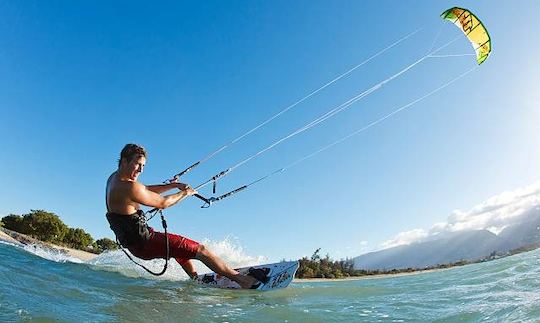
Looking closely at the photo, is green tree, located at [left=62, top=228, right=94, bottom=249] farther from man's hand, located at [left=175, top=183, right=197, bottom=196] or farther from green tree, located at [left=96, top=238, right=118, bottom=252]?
man's hand, located at [left=175, top=183, right=197, bottom=196]

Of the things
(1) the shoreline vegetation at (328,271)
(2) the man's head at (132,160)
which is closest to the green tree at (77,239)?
(1) the shoreline vegetation at (328,271)

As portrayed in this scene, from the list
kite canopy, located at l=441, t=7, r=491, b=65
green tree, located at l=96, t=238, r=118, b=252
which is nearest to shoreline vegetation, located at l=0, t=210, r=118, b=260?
green tree, located at l=96, t=238, r=118, b=252

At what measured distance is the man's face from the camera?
5.42m

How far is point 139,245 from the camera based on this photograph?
5.93 meters

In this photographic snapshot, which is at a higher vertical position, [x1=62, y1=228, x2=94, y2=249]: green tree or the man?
[x1=62, y1=228, x2=94, y2=249]: green tree

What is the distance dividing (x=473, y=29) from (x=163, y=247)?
8.56m

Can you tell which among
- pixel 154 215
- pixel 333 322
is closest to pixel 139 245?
pixel 154 215

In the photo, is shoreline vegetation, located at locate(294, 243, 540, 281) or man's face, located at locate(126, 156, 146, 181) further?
shoreline vegetation, located at locate(294, 243, 540, 281)

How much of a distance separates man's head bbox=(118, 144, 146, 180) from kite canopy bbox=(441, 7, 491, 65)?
827 centimetres

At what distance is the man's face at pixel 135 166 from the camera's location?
17.8ft

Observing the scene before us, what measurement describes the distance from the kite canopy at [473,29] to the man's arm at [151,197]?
7.85 meters

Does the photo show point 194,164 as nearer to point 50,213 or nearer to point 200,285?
point 200,285

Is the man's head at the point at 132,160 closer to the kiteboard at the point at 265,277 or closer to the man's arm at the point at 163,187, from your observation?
the man's arm at the point at 163,187

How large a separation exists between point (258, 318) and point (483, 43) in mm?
8843
